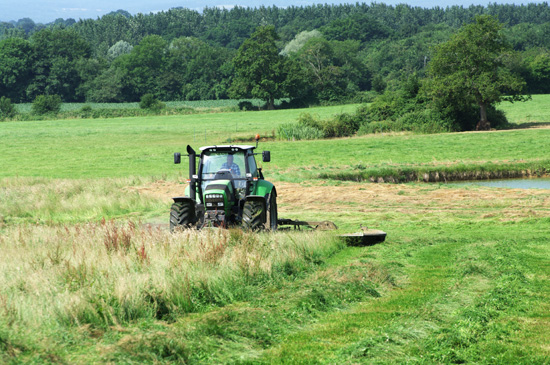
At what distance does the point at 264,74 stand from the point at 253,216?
94526mm

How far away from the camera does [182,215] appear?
16.8 metres

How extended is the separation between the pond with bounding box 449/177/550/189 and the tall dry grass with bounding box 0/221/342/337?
20.6m

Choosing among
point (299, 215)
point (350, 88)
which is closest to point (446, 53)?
point (299, 215)

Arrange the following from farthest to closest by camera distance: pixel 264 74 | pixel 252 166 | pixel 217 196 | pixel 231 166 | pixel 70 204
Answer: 1. pixel 264 74
2. pixel 70 204
3. pixel 252 166
4. pixel 231 166
5. pixel 217 196

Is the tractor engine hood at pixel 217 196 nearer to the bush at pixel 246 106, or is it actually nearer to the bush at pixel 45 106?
the bush at pixel 246 106

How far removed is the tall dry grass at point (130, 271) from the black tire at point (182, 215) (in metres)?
1.90

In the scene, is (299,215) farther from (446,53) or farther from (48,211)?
(446,53)

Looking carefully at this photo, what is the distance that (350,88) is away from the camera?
122 metres

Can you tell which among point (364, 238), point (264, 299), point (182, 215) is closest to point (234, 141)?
point (182, 215)

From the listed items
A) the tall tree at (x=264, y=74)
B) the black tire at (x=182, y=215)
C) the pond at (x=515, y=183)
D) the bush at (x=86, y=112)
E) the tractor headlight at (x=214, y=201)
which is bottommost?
the pond at (x=515, y=183)

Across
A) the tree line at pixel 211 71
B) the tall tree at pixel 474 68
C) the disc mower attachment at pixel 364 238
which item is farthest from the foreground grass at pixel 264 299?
the tree line at pixel 211 71

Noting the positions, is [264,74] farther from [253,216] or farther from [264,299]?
[264,299]

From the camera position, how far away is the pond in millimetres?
33750

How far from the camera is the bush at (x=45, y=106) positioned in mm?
105625
